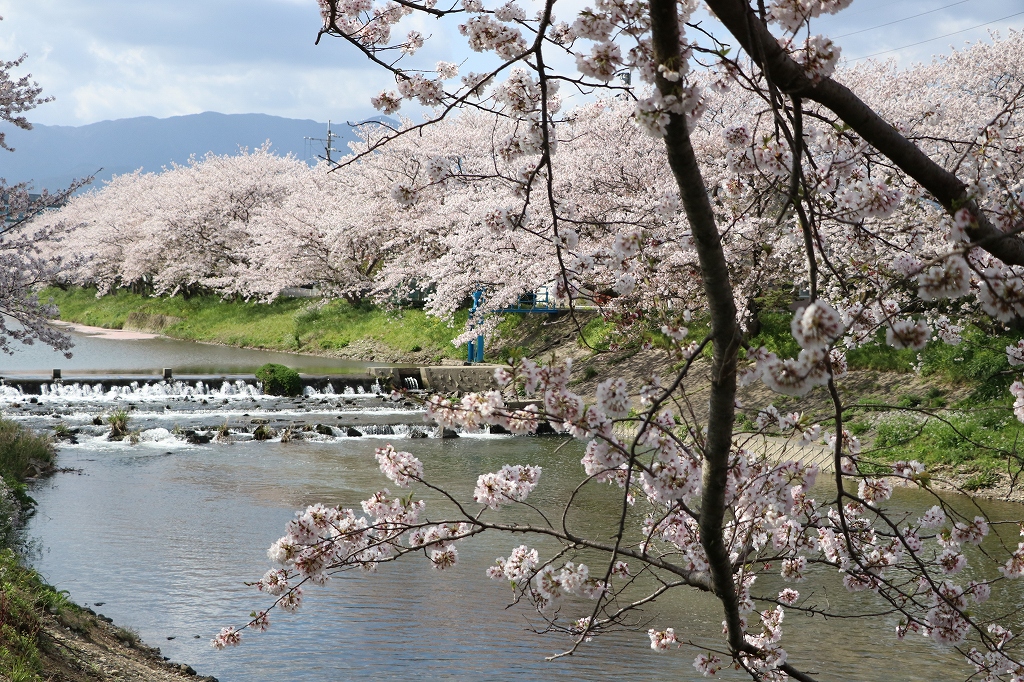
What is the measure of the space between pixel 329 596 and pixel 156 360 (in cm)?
2211

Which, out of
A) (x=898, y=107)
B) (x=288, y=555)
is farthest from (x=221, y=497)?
(x=898, y=107)

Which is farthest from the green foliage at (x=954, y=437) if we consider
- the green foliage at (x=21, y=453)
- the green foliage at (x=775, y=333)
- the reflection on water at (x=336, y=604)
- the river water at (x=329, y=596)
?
the green foliage at (x=21, y=453)

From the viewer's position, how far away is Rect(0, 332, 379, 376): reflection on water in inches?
994

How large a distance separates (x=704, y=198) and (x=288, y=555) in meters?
2.17

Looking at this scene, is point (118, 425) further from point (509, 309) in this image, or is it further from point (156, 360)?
point (156, 360)

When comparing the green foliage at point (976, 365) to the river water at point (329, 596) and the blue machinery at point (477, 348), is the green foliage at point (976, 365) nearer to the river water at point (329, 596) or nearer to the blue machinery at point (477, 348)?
the river water at point (329, 596)

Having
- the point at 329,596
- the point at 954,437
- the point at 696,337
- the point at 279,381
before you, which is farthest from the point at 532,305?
the point at 329,596

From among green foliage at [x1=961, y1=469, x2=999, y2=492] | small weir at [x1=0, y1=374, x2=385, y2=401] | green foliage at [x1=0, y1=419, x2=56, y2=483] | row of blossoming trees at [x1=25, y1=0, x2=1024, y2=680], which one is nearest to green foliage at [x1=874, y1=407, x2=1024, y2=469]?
green foliage at [x1=961, y1=469, x2=999, y2=492]

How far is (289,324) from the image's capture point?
3288 cm

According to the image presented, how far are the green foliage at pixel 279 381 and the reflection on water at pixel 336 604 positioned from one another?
8274mm

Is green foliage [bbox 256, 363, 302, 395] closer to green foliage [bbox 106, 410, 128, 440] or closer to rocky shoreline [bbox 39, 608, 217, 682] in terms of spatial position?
green foliage [bbox 106, 410, 128, 440]

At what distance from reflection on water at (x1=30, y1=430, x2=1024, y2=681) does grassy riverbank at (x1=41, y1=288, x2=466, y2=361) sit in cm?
1456

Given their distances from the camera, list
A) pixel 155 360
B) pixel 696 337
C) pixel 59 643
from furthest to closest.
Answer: pixel 155 360 < pixel 696 337 < pixel 59 643

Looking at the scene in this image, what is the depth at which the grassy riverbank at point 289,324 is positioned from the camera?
27.6m
